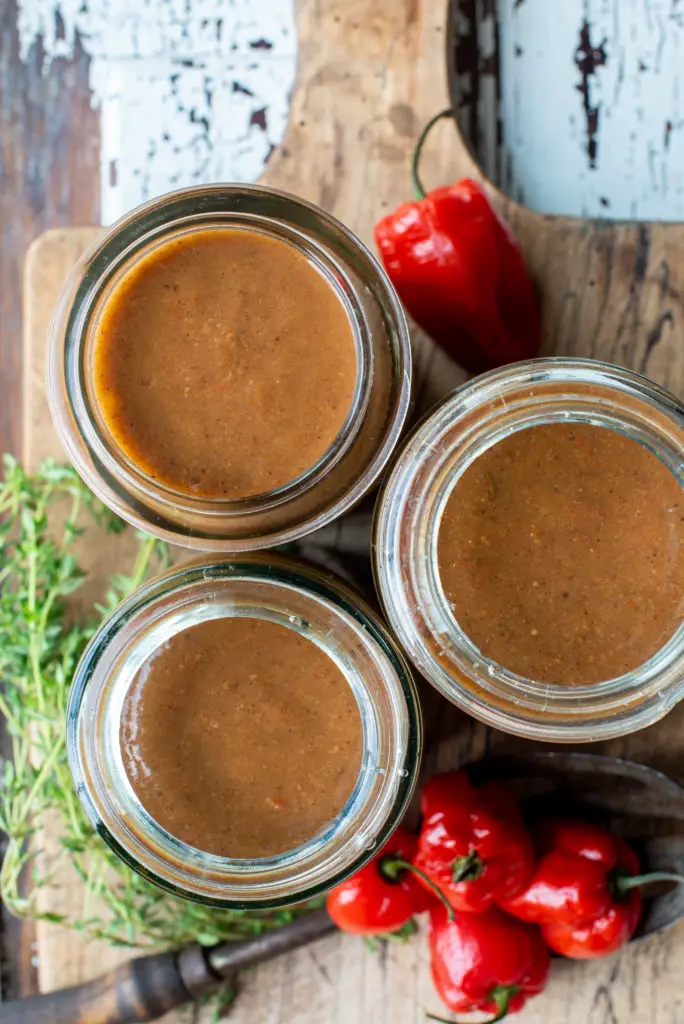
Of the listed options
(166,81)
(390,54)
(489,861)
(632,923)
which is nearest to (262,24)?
(166,81)

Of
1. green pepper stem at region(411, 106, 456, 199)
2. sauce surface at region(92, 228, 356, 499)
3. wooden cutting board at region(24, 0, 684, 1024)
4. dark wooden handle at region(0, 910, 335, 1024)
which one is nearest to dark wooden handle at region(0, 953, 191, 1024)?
dark wooden handle at region(0, 910, 335, 1024)

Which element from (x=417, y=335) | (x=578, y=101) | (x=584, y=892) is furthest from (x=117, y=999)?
(x=578, y=101)

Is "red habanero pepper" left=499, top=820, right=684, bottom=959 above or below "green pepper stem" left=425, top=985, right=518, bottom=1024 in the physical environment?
above

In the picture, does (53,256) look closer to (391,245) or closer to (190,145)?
(190,145)

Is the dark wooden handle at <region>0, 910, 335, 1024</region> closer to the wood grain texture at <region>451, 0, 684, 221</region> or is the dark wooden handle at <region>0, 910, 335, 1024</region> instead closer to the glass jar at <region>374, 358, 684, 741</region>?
the glass jar at <region>374, 358, 684, 741</region>

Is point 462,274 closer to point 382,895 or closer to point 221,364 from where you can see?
point 221,364

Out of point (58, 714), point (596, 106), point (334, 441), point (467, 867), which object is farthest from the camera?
point (596, 106)

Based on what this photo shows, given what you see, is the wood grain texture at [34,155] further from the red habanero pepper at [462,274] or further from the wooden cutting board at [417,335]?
the red habanero pepper at [462,274]
